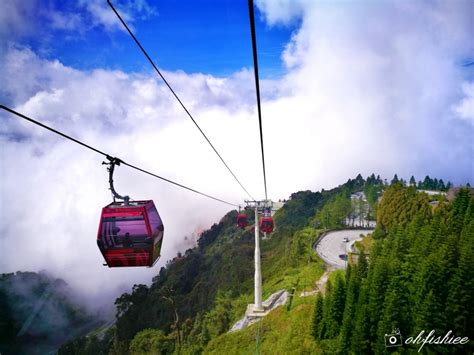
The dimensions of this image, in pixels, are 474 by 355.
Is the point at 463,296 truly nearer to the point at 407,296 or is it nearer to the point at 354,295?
the point at 407,296

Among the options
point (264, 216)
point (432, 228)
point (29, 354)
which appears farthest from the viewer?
point (29, 354)

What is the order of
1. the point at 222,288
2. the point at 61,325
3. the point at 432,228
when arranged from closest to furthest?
1. the point at 432,228
2. the point at 222,288
3. the point at 61,325

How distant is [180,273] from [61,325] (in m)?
44.9

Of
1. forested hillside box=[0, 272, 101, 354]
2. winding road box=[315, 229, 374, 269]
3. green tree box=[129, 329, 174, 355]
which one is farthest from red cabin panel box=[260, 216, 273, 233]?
forested hillside box=[0, 272, 101, 354]

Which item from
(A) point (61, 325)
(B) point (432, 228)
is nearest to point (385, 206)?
(B) point (432, 228)

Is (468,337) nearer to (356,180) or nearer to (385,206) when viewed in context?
(385,206)

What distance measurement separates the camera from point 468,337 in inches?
770

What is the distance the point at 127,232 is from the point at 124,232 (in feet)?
0.23

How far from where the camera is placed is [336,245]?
46.1 meters

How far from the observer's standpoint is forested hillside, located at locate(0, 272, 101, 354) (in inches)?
3290

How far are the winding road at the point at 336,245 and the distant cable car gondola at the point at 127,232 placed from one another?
3075 cm

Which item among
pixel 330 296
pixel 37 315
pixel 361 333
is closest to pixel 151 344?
pixel 330 296

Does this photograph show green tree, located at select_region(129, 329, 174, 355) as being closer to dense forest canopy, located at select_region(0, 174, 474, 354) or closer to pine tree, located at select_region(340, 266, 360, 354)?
dense forest canopy, located at select_region(0, 174, 474, 354)

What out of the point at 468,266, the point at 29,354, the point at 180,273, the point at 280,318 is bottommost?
the point at 29,354
